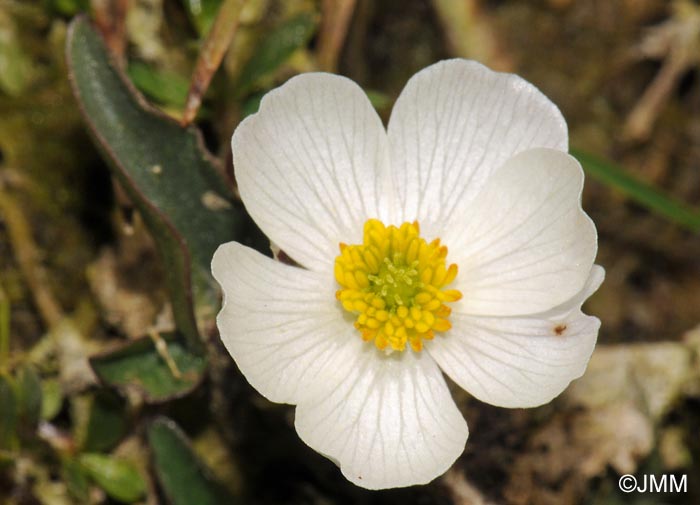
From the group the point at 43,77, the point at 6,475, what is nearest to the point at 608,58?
the point at 43,77

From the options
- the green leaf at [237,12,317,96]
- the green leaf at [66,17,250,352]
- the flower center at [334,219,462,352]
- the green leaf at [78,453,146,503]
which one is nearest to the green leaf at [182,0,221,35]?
the green leaf at [237,12,317,96]

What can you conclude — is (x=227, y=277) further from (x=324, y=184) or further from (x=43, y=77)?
(x=43, y=77)

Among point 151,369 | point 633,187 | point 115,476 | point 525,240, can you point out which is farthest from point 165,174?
point 633,187

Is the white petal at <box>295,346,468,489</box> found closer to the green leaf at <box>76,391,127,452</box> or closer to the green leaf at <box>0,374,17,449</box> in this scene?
the green leaf at <box>76,391,127,452</box>

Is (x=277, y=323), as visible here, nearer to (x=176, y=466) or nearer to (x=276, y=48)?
(x=176, y=466)

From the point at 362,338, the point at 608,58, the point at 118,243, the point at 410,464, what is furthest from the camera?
the point at 608,58
